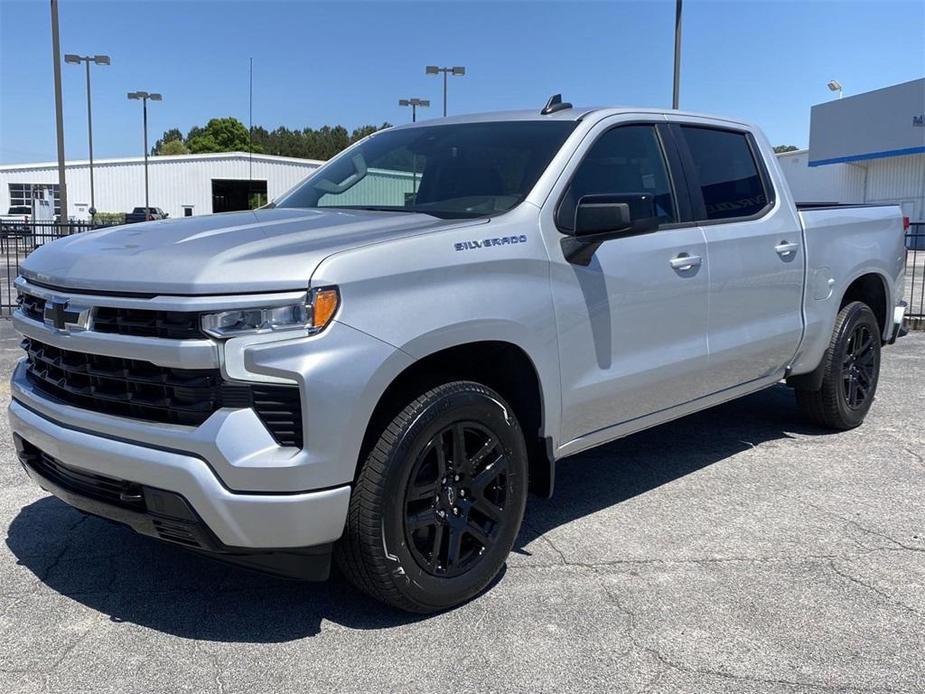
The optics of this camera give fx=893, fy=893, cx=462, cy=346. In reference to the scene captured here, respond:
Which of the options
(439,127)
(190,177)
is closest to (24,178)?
(190,177)

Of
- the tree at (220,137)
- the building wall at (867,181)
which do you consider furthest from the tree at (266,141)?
the building wall at (867,181)

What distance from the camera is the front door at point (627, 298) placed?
3762 millimetres

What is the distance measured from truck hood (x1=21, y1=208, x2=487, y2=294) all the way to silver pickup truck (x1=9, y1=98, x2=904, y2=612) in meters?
0.01

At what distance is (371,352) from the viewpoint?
9.66ft

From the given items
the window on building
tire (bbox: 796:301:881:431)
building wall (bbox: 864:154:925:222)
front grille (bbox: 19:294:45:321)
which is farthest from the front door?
the window on building

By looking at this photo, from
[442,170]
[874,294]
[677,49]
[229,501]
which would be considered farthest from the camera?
[677,49]

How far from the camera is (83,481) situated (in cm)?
320

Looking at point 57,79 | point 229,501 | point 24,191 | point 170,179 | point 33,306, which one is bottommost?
point 229,501

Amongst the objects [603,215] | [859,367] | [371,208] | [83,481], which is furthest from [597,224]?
[859,367]

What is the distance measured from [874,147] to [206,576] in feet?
149

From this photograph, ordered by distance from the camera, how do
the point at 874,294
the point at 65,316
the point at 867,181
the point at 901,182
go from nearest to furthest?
the point at 65,316
the point at 874,294
the point at 901,182
the point at 867,181

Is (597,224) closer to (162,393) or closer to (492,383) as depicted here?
(492,383)

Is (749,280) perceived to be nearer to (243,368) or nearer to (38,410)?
(243,368)

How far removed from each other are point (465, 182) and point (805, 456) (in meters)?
2.96
